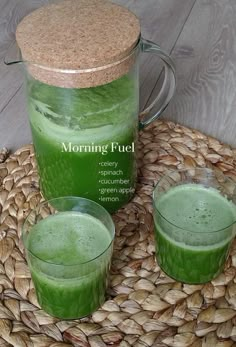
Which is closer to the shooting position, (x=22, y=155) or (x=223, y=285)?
(x=223, y=285)

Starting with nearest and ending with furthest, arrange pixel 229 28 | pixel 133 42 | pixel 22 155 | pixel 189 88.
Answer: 1. pixel 133 42
2. pixel 22 155
3. pixel 189 88
4. pixel 229 28

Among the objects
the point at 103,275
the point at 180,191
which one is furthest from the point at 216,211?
the point at 103,275

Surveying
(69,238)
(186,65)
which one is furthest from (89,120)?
(186,65)

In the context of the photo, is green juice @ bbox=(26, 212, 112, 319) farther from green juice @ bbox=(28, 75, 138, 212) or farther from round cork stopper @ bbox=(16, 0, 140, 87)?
round cork stopper @ bbox=(16, 0, 140, 87)

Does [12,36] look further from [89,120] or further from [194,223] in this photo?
[194,223]

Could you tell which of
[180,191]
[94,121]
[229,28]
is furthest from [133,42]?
[229,28]

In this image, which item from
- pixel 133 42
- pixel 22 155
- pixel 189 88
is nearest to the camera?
pixel 133 42

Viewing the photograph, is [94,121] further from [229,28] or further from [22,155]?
[229,28]

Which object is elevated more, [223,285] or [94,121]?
[94,121]
